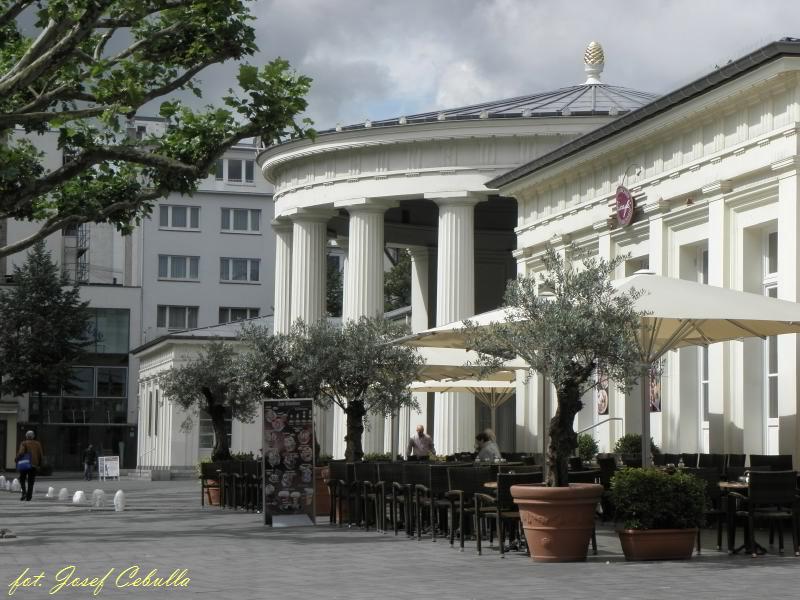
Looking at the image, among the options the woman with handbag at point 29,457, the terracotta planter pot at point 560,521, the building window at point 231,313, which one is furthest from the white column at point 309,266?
the building window at point 231,313

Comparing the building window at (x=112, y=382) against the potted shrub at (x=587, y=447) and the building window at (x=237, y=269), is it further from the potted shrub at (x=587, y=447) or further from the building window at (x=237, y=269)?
the potted shrub at (x=587, y=447)

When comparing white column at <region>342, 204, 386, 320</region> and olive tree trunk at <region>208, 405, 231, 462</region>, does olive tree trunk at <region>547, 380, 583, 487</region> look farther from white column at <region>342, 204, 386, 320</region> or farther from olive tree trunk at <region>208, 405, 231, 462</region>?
white column at <region>342, 204, 386, 320</region>

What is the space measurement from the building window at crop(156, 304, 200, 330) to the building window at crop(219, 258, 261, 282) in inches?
111

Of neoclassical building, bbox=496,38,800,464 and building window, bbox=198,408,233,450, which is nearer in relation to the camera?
neoclassical building, bbox=496,38,800,464

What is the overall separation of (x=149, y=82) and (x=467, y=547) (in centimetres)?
1019

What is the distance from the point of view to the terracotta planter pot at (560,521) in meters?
16.0

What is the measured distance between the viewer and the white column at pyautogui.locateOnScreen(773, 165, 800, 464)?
2250 cm

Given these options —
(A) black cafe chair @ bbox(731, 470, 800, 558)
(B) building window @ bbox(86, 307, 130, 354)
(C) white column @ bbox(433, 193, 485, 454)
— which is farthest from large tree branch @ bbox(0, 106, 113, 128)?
(B) building window @ bbox(86, 307, 130, 354)

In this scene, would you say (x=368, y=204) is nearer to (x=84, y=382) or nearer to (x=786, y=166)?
(x=786, y=166)

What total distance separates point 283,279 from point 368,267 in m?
5.19

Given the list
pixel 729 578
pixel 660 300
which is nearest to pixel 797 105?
pixel 660 300

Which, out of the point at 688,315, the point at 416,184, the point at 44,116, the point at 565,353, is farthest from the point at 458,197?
the point at 565,353

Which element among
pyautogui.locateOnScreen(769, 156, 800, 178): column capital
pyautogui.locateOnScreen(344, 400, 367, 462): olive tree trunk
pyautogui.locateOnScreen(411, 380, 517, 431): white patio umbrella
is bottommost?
pyautogui.locateOnScreen(344, 400, 367, 462): olive tree trunk

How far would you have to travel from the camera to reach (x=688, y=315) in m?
17.0
